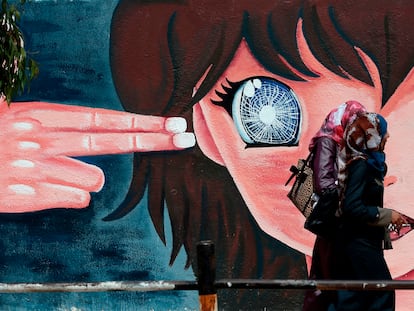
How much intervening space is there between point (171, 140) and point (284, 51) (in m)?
1.08

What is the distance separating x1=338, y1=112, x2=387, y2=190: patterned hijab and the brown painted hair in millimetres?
1670

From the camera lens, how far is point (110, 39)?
7.18 m

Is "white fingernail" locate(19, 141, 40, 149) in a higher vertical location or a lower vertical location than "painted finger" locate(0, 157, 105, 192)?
higher

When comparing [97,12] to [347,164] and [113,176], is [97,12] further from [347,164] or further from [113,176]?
[347,164]

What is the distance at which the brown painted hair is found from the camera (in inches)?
278

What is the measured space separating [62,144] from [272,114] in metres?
1.62

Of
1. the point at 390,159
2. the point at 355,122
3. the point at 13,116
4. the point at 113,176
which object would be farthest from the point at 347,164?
the point at 13,116

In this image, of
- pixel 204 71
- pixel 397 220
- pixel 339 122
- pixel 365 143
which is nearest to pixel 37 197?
pixel 204 71

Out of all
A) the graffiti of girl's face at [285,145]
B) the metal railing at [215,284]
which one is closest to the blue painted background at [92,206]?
the graffiti of girl's face at [285,145]

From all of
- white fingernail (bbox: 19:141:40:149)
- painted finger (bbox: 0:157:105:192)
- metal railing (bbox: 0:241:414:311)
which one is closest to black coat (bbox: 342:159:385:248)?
metal railing (bbox: 0:241:414:311)

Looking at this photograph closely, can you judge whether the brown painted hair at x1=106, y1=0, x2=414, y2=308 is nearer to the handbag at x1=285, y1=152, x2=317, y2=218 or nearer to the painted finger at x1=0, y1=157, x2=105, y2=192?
the painted finger at x1=0, y1=157, x2=105, y2=192

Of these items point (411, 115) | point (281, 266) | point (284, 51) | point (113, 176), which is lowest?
point (281, 266)

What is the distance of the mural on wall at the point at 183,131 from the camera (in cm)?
705

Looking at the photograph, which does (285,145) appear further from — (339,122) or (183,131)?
(339,122)
